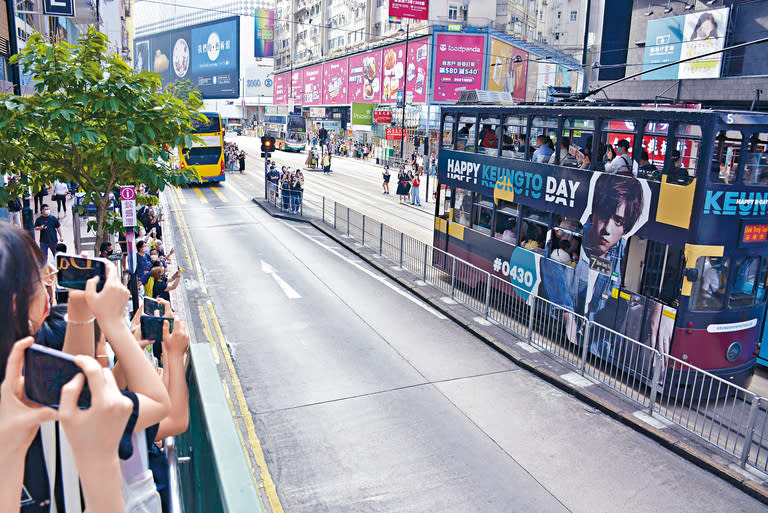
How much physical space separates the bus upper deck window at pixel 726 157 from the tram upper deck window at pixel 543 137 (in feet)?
12.1

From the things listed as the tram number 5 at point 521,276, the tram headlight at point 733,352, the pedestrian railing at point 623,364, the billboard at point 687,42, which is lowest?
the pedestrian railing at point 623,364

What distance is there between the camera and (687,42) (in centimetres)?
2916

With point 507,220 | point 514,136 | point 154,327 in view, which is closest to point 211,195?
point 507,220

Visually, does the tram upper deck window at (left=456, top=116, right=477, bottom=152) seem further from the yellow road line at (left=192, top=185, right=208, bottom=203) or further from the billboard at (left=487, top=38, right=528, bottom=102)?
the billboard at (left=487, top=38, right=528, bottom=102)

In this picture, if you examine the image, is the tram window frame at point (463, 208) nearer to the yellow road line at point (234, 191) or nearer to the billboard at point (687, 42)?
the billboard at point (687, 42)

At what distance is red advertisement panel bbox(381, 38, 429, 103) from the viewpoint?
55344mm

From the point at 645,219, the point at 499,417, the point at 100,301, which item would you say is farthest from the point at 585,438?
the point at 100,301

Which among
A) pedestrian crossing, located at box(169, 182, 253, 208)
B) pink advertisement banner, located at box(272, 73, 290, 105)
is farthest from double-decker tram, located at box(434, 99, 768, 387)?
pink advertisement banner, located at box(272, 73, 290, 105)

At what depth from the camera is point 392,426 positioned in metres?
8.93

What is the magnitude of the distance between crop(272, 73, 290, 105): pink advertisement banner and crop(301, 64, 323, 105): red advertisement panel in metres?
10.5

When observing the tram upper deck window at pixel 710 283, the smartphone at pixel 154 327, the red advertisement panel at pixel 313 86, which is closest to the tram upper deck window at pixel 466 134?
the tram upper deck window at pixel 710 283

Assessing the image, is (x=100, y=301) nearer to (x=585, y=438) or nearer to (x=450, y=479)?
(x=450, y=479)

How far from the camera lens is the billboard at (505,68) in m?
55.2

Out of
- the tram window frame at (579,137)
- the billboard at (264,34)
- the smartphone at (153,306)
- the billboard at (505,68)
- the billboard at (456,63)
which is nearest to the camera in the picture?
the smartphone at (153,306)
